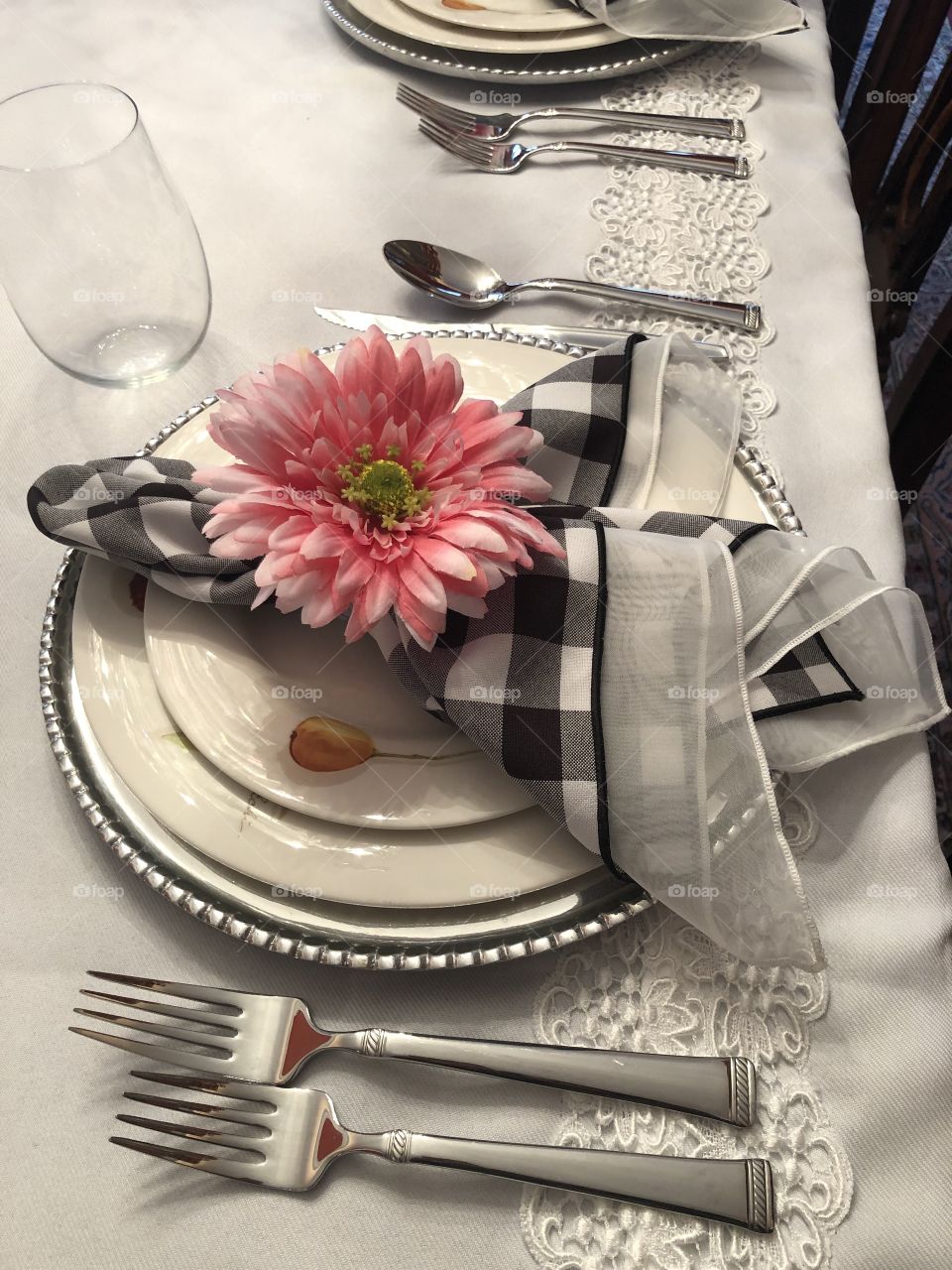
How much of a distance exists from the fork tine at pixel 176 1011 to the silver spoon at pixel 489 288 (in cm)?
48

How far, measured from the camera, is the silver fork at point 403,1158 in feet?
1.07

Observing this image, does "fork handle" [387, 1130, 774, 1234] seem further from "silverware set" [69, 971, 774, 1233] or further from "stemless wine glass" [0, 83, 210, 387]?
"stemless wine glass" [0, 83, 210, 387]

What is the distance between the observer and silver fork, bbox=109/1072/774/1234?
326 millimetres

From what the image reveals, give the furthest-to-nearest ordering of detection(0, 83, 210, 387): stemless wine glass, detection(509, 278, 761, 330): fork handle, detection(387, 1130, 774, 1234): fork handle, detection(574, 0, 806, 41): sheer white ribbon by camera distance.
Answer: detection(574, 0, 806, 41): sheer white ribbon, detection(509, 278, 761, 330): fork handle, detection(0, 83, 210, 387): stemless wine glass, detection(387, 1130, 774, 1234): fork handle

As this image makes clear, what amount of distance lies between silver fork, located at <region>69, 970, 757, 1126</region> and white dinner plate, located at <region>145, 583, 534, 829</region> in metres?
0.08

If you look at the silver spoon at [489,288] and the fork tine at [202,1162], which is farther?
the silver spoon at [489,288]

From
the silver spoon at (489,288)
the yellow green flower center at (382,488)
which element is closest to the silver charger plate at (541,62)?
the silver spoon at (489,288)

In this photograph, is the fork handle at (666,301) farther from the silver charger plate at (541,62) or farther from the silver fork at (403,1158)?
the silver fork at (403,1158)

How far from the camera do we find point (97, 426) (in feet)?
1.94

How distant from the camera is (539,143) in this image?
0.74m

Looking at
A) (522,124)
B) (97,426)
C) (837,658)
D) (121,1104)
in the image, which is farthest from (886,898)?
(522,124)

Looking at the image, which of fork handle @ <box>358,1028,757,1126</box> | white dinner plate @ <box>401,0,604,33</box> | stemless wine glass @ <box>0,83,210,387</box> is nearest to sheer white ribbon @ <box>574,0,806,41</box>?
white dinner plate @ <box>401,0,604,33</box>

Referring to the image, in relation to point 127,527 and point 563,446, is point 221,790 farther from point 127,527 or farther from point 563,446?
point 563,446

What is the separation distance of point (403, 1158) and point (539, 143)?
2.42ft
